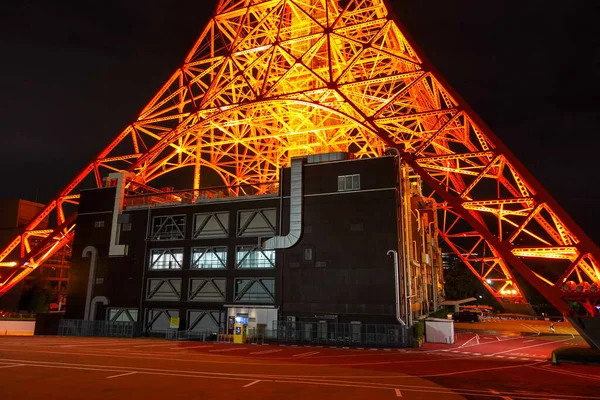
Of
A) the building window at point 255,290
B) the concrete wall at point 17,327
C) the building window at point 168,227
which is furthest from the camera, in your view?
the concrete wall at point 17,327

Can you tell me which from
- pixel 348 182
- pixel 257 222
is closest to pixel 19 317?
pixel 257 222

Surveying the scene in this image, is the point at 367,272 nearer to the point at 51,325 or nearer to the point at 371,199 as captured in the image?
the point at 371,199

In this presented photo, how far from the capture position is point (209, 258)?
34.0 m

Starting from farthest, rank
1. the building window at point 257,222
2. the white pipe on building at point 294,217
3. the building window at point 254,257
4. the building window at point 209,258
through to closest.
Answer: the building window at point 209,258
the building window at point 257,222
the building window at point 254,257
the white pipe on building at point 294,217

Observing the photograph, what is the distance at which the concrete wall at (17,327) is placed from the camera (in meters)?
38.6

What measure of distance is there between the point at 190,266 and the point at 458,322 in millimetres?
32788

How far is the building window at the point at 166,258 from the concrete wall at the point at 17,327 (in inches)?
554

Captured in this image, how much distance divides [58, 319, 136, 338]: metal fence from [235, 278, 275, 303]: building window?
8.57 meters

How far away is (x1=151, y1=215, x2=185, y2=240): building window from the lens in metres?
35.6

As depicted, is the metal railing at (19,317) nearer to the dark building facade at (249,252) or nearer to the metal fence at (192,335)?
the dark building facade at (249,252)

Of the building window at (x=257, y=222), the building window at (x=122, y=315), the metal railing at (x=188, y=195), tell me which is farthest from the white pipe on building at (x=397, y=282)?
the building window at (x=122, y=315)

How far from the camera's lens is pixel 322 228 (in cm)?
3019

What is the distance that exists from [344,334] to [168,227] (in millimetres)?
17837

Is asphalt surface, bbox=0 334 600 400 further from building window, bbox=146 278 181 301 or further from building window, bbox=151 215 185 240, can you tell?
building window, bbox=151 215 185 240
